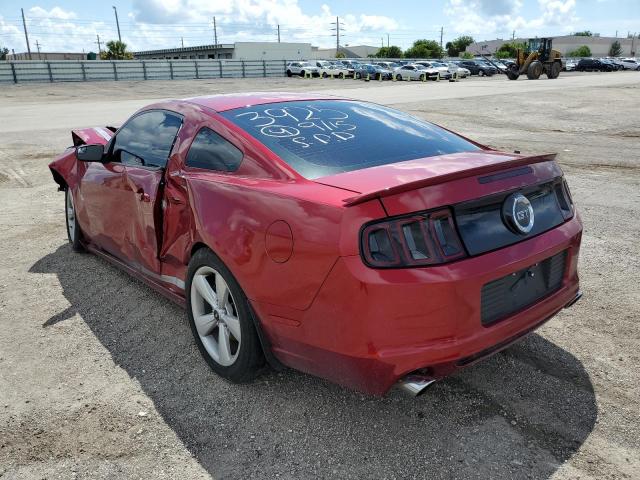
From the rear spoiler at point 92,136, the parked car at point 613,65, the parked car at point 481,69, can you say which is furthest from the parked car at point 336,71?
the rear spoiler at point 92,136

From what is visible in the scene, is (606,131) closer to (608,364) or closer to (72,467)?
(608,364)

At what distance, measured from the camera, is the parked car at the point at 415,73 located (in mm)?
44969

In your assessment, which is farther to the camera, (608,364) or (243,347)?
(608,364)

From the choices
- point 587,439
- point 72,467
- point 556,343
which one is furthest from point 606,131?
point 72,467

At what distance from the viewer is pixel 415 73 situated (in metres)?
45.4

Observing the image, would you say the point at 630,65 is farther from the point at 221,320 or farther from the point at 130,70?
the point at 221,320

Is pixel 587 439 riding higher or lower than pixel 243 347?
lower

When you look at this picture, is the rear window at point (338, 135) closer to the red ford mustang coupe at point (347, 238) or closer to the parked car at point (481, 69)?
the red ford mustang coupe at point (347, 238)

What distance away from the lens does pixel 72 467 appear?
2.57m

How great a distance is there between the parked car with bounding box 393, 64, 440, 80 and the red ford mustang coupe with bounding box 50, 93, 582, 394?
43.6 m

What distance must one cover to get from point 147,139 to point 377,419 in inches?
98.6

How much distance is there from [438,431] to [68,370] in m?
2.17

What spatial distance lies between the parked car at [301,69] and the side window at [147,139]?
4819 cm

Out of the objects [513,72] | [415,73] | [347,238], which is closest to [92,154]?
[347,238]
